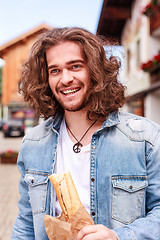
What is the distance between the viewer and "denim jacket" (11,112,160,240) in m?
1.67

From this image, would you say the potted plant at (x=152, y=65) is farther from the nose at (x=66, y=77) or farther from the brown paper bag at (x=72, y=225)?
the brown paper bag at (x=72, y=225)

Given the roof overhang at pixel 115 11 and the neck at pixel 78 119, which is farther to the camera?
the roof overhang at pixel 115 11

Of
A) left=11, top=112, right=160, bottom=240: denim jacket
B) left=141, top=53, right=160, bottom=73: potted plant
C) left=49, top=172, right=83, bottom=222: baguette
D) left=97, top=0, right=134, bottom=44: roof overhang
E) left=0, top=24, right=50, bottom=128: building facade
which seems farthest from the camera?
left=0, top=24, right=50, bottom=128: building facade

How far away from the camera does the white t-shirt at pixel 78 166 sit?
179cm

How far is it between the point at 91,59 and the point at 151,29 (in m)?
9.73

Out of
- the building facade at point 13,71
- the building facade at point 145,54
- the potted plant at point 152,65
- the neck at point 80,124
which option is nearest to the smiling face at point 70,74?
the neck at point 80,124

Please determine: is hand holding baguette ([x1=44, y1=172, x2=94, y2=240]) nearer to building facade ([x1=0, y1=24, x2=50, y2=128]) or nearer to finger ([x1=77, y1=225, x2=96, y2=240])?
finger ([x1=77, y1=225, x2=96, y2=240])

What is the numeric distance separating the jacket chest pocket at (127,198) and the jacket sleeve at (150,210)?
0.05 metres

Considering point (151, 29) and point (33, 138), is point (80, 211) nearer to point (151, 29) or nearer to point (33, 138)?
point (33, 138)

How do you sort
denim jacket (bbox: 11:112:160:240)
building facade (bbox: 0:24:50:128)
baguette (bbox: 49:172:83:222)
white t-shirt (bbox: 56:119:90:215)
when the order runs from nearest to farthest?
baguette (bbox: 49:172:83:222)
denim jacket (bbox: 11:112:160:240)
white t-shirt (bbox: 56:119:90:215)
building facade (bbox: 0:24:50:128)

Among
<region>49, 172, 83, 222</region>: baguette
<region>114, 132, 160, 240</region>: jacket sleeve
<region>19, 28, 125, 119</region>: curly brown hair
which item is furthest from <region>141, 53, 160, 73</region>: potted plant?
<region>49, 172, 83, 222</region>: baguette

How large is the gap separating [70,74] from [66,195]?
710mm

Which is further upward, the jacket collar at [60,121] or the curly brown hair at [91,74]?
the curly brown hair at [91,74]

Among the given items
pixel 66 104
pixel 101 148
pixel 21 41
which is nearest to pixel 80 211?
pixel 101 148
